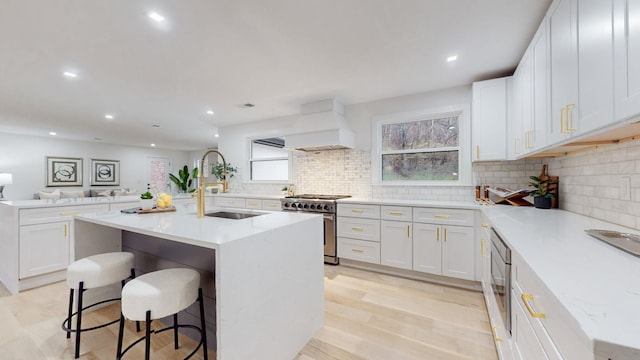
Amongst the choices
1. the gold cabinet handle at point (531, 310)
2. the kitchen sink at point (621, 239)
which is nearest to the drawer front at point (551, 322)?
the gold cabinet handle at point (531, 310)

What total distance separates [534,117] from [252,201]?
380 centimetres

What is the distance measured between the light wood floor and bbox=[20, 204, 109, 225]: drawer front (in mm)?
760

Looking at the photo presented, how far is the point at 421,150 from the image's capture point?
3.52 meters

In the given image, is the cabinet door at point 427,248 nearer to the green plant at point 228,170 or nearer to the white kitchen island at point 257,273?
the white kitchen island at point 257,273

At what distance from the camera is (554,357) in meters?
0.68

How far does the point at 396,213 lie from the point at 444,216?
52cm

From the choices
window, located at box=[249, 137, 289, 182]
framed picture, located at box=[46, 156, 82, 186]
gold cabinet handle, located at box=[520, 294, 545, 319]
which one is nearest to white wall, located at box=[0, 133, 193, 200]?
framed picture, located at box=[46, 156, 82, 186]

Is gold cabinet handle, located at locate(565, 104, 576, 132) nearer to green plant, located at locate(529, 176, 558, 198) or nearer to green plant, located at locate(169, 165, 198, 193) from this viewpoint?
green plant, located at locate(529, 176, 558, 198)

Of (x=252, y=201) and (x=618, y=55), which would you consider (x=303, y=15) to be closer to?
(x=618, y=55)

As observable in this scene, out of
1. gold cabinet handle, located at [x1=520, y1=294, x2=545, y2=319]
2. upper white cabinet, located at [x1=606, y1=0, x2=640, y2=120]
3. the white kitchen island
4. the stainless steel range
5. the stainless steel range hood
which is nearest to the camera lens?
gold cabinet handle, located at [x1=520, y1=294, x2=545, y2=319]

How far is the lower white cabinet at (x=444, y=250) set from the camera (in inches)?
104

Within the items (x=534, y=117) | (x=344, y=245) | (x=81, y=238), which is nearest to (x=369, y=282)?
(x=344, y=245)

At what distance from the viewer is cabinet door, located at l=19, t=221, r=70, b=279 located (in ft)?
8.92

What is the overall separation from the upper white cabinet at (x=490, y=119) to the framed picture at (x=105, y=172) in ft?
32.6
